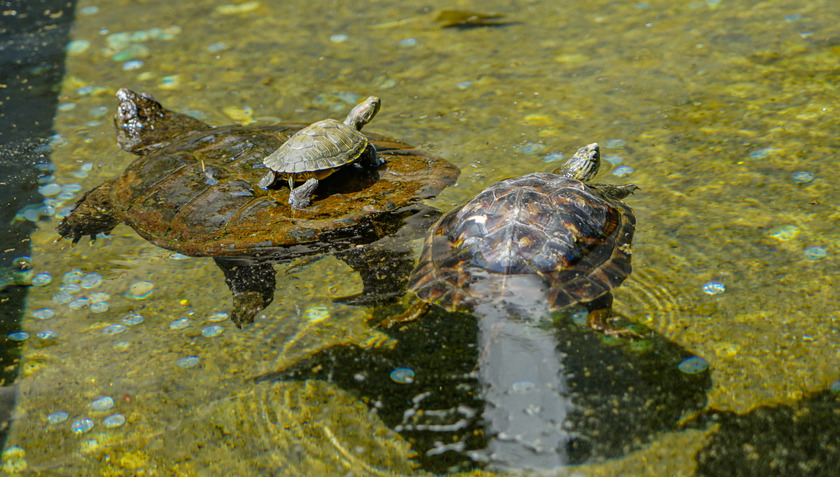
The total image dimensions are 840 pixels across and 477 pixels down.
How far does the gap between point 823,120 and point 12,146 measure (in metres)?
7.60

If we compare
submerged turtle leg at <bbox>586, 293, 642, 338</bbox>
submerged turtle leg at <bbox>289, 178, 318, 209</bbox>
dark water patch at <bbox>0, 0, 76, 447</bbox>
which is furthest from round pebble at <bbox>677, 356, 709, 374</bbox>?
dark water patch at <bbox>0, 0, 76, 447</bbox>

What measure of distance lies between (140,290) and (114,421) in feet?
4.02

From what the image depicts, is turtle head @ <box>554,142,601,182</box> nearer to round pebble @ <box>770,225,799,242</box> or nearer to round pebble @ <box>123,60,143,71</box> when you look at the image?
round pebble @ <box>770,225,799,242</box>

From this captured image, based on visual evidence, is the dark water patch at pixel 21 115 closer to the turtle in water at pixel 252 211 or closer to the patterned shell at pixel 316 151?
the turtle in water at pixel 252 211

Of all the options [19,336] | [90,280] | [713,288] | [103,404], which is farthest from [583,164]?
[19,336]

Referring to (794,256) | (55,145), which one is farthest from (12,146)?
(794,256)

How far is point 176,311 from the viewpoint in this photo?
14.4 feet

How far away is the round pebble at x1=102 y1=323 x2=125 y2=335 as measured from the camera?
4246 mm

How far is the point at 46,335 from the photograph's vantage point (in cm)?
425

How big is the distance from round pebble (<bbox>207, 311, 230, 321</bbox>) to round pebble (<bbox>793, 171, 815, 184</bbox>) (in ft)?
14.0

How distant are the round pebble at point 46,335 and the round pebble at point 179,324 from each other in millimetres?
755

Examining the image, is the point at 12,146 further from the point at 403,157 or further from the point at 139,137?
the point at 403,157

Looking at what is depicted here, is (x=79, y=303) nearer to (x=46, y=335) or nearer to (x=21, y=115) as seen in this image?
(x=46, y=335)

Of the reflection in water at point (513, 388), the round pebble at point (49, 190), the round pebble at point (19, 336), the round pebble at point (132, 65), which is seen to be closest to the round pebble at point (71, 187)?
the round pebble at point (49, 190)
